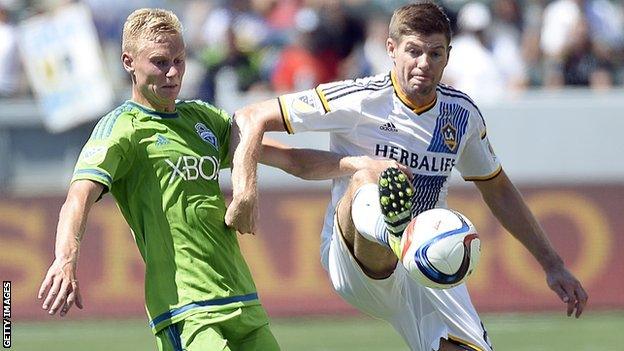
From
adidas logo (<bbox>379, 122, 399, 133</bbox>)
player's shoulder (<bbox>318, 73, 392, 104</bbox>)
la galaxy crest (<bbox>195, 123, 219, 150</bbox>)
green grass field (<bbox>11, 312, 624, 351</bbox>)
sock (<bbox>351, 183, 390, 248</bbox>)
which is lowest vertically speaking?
green grass field (<bbox>11, 312, 624, 351</bbox>)

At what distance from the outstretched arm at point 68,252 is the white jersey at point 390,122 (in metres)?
1.42

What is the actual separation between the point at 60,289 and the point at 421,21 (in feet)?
7.78

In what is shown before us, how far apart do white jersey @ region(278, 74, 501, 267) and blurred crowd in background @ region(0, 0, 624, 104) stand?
26.7ft

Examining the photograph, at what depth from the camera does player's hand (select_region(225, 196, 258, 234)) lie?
620 cm

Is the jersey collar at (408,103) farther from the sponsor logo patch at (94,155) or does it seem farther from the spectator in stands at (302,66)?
the spectator in stands at (302,66)

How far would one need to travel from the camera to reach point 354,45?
15617 mm

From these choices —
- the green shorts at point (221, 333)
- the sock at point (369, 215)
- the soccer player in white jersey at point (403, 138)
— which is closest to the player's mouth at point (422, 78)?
the soccer player in white jersey at point (403, 138)

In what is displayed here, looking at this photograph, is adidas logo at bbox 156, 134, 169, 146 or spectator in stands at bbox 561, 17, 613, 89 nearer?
adidas logo at bbox 156, 134, 169, 146

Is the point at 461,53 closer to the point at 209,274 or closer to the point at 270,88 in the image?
the point at 270,88

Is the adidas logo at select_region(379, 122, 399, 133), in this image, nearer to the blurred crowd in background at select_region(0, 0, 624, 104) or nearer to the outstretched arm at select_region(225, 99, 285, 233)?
the outstretched arm at select_region(225, 99, 285, 233)

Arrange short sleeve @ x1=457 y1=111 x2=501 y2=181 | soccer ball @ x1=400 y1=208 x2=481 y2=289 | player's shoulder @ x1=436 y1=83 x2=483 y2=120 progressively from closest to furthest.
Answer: soccer ball @ x1=400 y1=208 x2=481 y2=289, player's shoulder @ x1=436 y1=83 x2=483 y2=120, short sleeve @ x1=457 y1=111 x2=501 y2=181

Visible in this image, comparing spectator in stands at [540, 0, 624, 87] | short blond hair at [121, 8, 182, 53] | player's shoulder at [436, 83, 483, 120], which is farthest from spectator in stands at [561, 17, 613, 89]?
short blond hair at [121, 8, 182, 53]

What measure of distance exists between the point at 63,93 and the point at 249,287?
30.2 ft

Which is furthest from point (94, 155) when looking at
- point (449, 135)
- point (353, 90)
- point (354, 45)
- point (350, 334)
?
point (354, 45)
